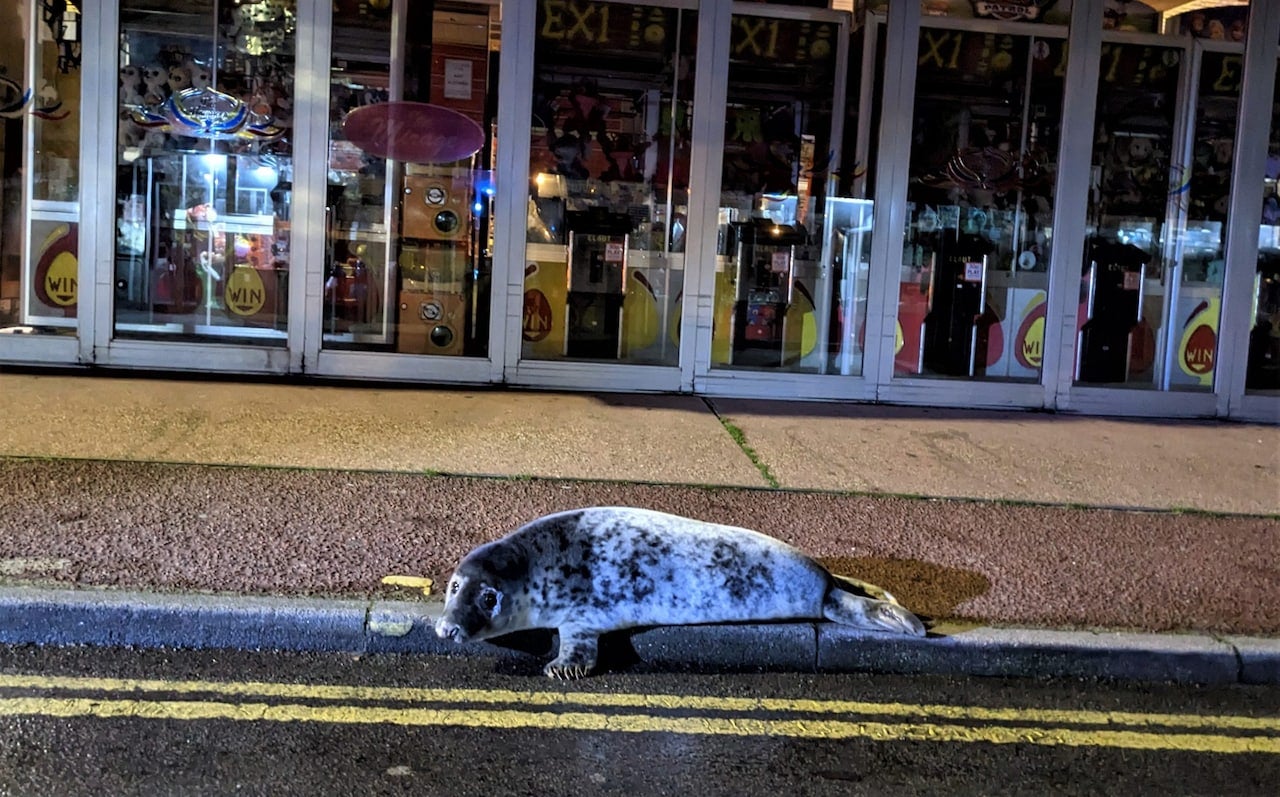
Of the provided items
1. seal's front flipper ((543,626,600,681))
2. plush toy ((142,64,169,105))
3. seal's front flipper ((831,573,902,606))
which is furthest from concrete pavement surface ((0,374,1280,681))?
plush toy ((142,64,169,105))

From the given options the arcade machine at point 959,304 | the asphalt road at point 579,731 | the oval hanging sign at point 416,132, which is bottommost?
the asphalt road at point 579,731

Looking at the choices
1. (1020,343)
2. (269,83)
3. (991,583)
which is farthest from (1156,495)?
(269,83)

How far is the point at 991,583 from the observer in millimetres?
5039

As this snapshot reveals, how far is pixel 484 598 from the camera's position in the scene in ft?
13.3

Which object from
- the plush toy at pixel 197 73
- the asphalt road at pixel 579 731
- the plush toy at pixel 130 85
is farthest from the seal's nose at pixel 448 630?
the plush toy at pixel 197 73

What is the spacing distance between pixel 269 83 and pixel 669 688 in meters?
6.95

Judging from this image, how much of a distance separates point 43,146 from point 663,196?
195 inches

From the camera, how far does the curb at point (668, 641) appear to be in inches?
165

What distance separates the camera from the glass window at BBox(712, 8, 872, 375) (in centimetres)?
986

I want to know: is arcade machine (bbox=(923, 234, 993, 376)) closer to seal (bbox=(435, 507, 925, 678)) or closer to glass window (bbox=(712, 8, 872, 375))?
glass window (bbox=(712, 8, 872, 375))

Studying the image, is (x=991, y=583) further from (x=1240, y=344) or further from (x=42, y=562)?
(x=1240, y=344)

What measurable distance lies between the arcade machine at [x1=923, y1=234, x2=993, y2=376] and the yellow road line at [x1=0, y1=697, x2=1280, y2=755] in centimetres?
654

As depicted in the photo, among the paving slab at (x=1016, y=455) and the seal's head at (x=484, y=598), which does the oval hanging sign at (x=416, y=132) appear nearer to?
the paving slab at (x=1016, y=455)

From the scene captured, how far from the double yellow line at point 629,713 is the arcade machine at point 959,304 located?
20.9 ft
